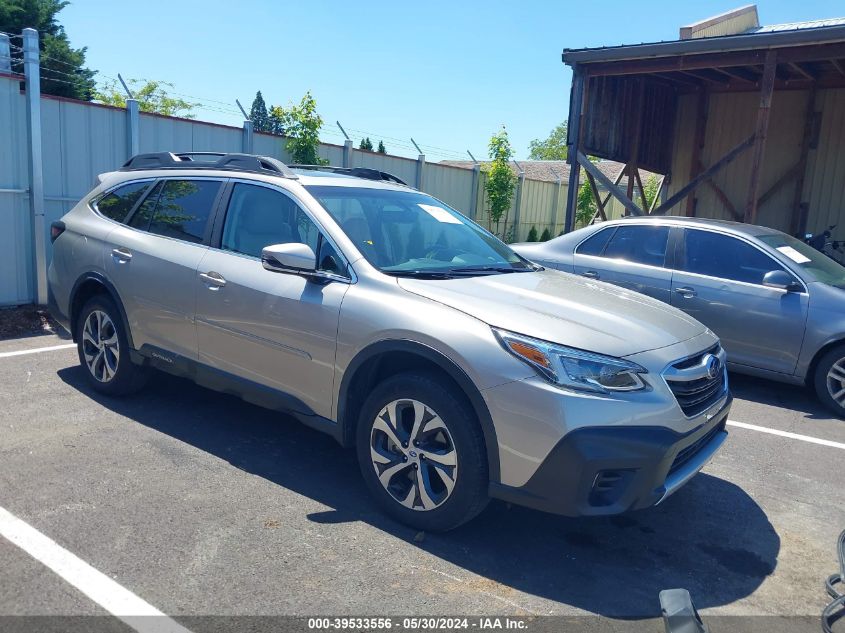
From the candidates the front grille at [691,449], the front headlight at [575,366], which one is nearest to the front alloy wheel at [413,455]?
the front headlight at [575,366]

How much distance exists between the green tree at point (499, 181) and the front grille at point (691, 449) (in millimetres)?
14756

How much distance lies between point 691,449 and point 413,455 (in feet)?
4.53

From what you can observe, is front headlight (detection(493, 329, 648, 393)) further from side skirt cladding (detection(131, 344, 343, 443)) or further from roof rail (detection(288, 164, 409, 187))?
roof rail (detection(288, 164, 409, 187))

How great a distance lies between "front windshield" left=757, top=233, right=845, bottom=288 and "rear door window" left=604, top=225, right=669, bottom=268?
2.89ft

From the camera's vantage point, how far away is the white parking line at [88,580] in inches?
110

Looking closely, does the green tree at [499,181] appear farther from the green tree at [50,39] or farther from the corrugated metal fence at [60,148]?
the green tree at [50,39]

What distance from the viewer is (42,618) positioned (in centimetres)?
279

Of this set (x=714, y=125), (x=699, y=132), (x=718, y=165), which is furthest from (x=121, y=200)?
(x=714, y=125)

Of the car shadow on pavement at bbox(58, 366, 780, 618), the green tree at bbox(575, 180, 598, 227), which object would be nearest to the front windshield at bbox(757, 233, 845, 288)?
the car shadow on pavement at bbox(58, 366, 780, 618)

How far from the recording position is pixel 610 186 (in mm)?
11070

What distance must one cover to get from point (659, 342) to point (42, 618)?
295 cm

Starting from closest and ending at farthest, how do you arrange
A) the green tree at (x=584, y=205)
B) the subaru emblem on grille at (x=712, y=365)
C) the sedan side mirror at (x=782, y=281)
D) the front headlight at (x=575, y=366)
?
the front headlight at (x=575, y=366), the subaru emblem on grille at (x=712, y=365), the sedan side mirror at (x=782, y=281), the green tree at (x=584, y=205)

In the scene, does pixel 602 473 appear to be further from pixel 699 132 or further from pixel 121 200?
pixel 699 132

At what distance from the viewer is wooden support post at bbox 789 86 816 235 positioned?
1329cm
